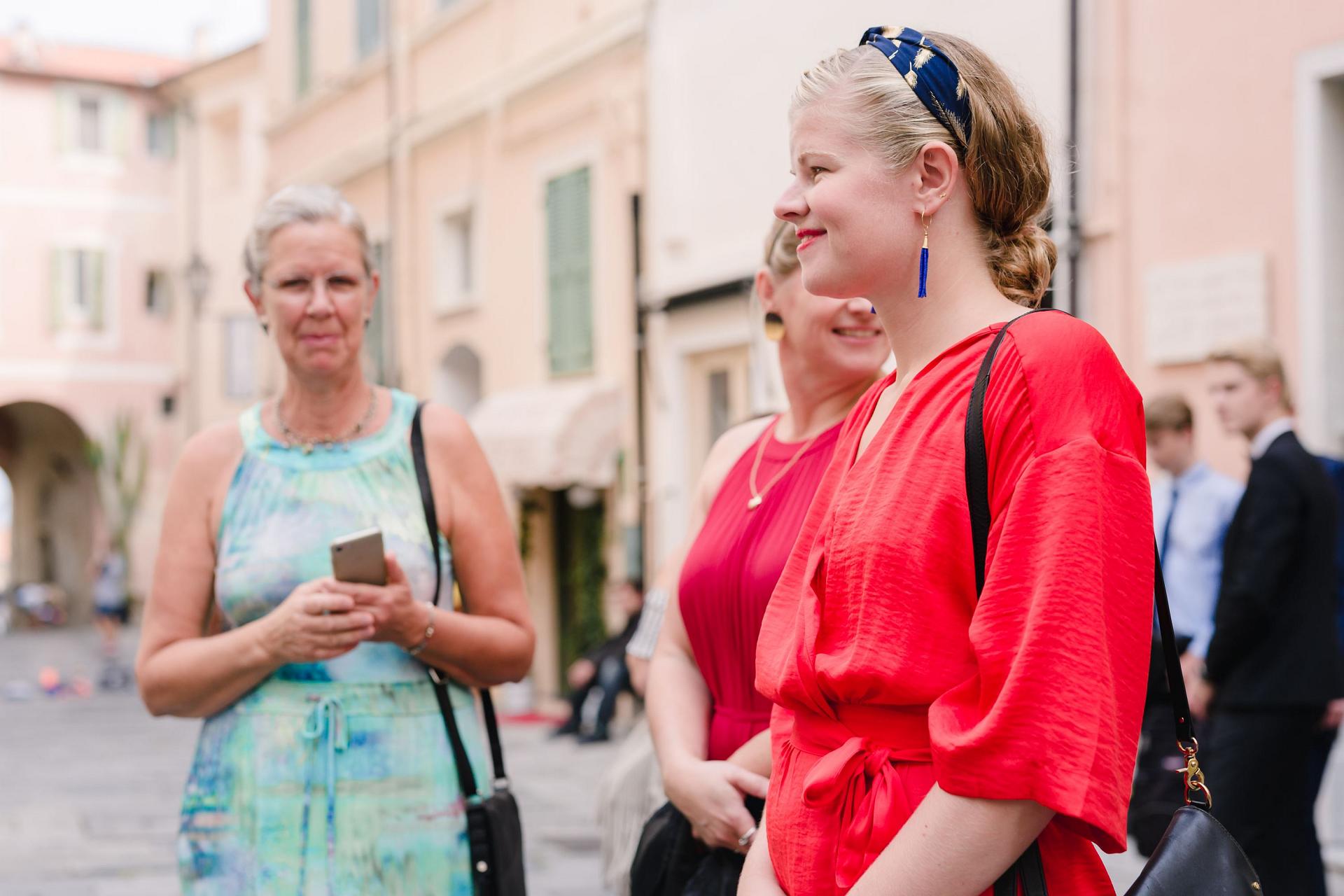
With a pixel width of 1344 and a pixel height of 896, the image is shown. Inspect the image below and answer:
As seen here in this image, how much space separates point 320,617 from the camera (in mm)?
2385

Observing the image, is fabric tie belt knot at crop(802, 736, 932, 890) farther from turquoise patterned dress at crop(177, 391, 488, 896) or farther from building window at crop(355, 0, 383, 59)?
building window at crop(355, 0, 383, 59)

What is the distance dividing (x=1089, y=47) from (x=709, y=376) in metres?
4.90

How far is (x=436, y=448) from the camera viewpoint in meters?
2.66

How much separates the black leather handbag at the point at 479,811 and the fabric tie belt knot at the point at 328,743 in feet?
0.56

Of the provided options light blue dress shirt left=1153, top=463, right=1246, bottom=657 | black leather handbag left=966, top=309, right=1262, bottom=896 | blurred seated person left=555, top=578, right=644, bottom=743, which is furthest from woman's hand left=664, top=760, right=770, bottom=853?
blurred seated person left=555, top=578, right=644, bottom=743

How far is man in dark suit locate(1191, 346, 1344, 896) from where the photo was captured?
445 cm

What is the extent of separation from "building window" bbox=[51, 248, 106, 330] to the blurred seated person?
21.0m

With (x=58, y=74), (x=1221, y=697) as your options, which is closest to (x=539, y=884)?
(x=1221, y=697)

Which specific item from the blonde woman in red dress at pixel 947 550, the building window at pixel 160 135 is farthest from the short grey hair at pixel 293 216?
the building window at pixel 160 135

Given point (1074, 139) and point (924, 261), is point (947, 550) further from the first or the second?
point (1074, 139)

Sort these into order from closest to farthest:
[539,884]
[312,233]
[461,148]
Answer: [312,233] < [539,884] < [461,148]

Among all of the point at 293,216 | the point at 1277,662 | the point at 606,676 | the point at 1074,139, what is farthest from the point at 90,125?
the point at 293,216

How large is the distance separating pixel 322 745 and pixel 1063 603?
154cm

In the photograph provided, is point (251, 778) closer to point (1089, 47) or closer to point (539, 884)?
point (539, 884)
